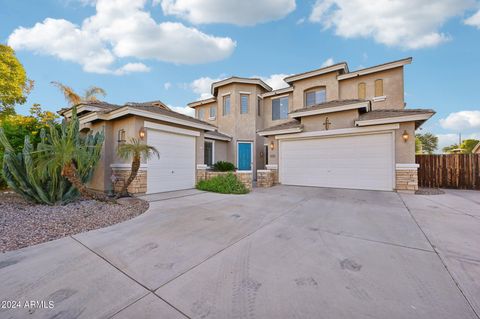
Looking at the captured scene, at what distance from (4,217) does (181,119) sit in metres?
5.74

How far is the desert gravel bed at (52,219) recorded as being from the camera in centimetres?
329

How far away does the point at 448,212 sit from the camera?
5.06 m

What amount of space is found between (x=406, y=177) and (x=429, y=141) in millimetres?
28765

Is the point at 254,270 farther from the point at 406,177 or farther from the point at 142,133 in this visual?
the point at 406,177

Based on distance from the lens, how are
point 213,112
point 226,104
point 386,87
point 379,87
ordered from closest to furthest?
point 386,87 < point 379,87 < point 226,104 < point 213,112

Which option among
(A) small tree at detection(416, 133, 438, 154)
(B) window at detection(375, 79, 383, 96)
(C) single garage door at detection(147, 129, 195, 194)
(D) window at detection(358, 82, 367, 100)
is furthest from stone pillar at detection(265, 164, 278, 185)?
(A) small tree at detection(416, 133, 438, 154)

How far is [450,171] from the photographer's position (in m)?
9.12

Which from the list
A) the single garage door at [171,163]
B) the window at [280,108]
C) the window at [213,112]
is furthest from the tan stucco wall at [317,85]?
the single garage door at [171,163]

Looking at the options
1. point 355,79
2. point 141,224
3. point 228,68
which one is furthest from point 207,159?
point 355,79

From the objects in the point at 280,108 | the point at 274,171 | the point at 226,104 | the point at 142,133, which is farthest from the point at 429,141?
the point at 142,133

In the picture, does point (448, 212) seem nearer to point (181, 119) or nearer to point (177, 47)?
point (181, 119)

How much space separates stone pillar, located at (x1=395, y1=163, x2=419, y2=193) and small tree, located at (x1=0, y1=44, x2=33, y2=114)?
23596 mm

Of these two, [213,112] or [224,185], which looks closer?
[224,185]

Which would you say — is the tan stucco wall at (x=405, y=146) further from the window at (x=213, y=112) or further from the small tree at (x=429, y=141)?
the small tree at (x=429, y=141)
